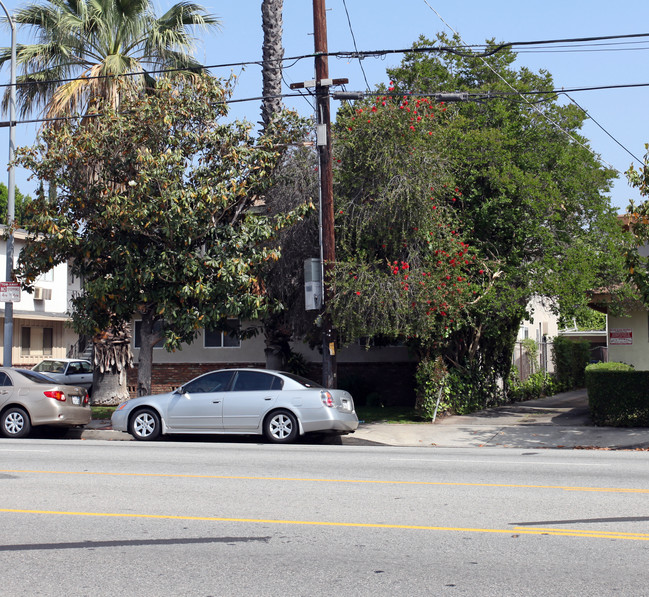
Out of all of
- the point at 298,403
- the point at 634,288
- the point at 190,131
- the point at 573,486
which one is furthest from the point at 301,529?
the point at 634,288

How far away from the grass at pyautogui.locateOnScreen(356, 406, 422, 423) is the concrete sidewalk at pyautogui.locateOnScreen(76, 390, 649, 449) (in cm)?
77

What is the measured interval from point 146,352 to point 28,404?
3.61 m

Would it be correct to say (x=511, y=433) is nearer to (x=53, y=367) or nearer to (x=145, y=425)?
(x=145, y=425)

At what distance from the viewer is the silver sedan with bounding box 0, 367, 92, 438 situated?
53.2 feet

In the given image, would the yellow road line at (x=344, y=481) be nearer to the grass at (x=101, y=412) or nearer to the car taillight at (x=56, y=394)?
the car taillight at (x=56, y=394)

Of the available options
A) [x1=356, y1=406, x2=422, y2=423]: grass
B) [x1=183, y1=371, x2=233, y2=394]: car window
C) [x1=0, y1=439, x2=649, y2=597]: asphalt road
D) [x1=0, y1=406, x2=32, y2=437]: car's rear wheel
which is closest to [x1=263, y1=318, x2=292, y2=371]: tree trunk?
[x1=356, y1=406, x2=422, y2=423]: grass

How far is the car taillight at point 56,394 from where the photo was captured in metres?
16.3

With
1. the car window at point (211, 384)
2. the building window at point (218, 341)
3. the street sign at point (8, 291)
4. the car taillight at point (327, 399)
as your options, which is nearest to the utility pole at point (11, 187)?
the street sign at point (8, 291)

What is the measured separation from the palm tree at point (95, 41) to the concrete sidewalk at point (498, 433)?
30.8 feet

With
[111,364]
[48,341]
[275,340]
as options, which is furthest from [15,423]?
[48,341]

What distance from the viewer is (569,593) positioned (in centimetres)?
541

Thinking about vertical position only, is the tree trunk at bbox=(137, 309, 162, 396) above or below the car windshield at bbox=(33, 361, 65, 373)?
above

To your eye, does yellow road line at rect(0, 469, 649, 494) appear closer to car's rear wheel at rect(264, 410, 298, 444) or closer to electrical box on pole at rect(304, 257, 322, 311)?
car's rear wheel at rect(264, 410, 298, 444)

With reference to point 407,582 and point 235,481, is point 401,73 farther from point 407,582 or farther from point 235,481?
point 407,582
